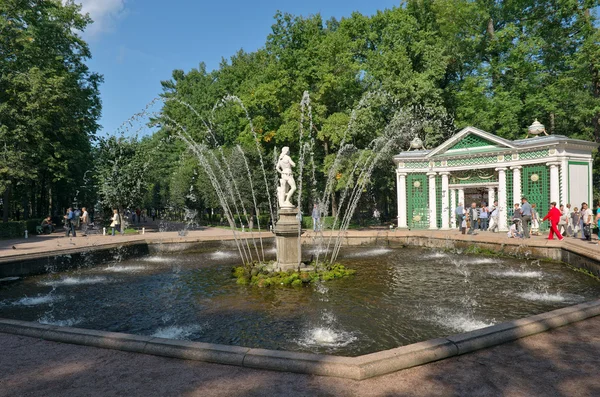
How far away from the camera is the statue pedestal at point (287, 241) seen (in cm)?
1262

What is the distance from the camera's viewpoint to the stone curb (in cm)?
479

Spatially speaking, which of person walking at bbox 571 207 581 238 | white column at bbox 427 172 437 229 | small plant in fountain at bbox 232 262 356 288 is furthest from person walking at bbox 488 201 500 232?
small plant in fountain at bbox 232 262 356 288

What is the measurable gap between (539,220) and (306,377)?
21095 mm

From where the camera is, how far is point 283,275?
11.9 meters

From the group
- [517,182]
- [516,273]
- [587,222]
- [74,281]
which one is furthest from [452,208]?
[74,281]

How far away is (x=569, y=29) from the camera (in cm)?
2917

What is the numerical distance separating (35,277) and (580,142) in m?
25.8

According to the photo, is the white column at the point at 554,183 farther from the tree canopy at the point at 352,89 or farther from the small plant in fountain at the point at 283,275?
the small plant in fountain at the point at 283,275

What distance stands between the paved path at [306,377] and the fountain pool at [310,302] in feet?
5.16

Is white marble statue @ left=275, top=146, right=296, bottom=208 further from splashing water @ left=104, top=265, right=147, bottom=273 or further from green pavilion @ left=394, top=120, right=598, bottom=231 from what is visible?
green pavilion @ left=394, top=120, right=598, bottom=231

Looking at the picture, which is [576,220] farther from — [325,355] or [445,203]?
[325,355]

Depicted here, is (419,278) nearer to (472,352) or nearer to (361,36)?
(472,352)

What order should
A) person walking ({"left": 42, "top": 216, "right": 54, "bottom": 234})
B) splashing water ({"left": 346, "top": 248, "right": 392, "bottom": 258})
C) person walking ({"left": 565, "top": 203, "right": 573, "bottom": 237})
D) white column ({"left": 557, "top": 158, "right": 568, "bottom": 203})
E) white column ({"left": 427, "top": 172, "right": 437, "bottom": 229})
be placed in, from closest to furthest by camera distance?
splashing water ({"left": 346, "top": 248, "right": 392, "bottom": 258})
person walking ({"left": 565, "top": 203, "right": 573, "bottom": 237})
white column ({"left": 557, "top": 158, "right": 568, "bottom": 203})
white column ({"left": 427, "top": 172, "right": 437, "bottom": 229})
person walking ({"left": 42, "top": 216, "right": 54, "bottom": 234})

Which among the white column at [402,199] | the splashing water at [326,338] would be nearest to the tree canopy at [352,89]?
the white column at [402,199]
